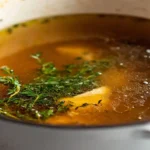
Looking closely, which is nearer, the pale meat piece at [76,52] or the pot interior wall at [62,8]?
the pale meat piece at [76,52]

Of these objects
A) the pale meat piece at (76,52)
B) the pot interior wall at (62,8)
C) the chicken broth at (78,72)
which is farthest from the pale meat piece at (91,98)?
the pot interior wall at (62,8)

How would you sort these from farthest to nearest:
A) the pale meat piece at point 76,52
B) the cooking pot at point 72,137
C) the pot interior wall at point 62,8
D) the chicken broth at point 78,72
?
the pot interior wall at point 62,8, the pale meat piece at point 76,52, the chicken broth at point 78,72, the cooking pot at point 72,137

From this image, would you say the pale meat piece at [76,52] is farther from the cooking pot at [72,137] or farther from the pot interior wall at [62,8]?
the cooking pot at [72,137]

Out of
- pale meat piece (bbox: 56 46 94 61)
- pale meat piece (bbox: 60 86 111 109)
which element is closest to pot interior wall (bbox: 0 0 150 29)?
pale meat piece (bbox: 56 46 94 61)

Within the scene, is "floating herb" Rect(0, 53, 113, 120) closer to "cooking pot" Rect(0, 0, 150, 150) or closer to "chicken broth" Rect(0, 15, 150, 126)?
"chicken broth" Rect(0, 15, 150, 126)

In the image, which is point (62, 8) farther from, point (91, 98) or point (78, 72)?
point (91, 98)

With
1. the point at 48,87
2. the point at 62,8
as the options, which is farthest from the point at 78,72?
the point at 62,8

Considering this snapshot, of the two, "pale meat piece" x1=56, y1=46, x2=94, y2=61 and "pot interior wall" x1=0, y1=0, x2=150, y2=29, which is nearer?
"pale meat piece" x1=56, y1=46, x2=94, y2=61

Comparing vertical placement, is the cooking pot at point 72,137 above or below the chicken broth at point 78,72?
below

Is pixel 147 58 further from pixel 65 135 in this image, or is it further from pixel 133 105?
pixel 65 135
